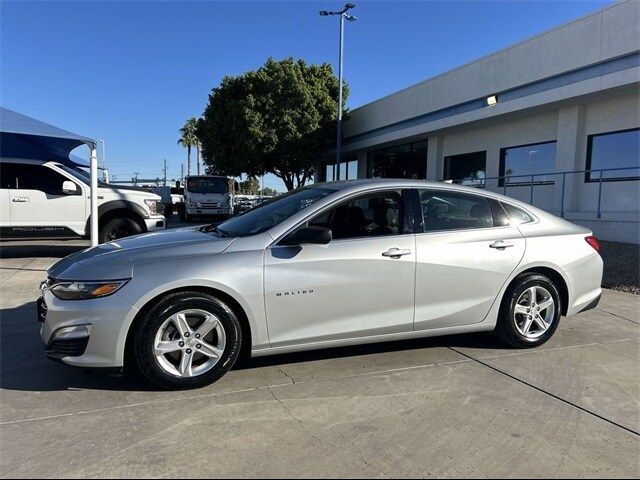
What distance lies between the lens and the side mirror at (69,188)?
901 centimetres

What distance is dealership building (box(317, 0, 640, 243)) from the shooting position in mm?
11688

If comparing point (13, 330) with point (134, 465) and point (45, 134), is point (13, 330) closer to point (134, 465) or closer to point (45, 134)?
point (134, 465)

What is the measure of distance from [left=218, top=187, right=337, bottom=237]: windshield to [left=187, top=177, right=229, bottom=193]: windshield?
60.1ft

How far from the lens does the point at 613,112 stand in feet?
40.8

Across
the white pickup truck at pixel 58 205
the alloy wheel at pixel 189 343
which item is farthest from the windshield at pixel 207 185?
the alloy wheel at pixel 189 343

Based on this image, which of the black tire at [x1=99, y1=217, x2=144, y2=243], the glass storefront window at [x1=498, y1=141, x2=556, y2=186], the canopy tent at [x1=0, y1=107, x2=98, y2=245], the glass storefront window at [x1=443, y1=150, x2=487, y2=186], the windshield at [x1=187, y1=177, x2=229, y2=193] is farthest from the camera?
the windshield at [x1=187, y1=177, x2=229, y2=193]

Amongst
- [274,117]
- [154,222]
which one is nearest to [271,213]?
[154,222]

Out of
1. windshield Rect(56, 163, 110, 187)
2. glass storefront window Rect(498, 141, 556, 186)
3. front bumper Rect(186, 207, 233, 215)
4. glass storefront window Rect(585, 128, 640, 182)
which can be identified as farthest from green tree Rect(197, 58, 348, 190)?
windshield Rect(56, 163, 110, 187)

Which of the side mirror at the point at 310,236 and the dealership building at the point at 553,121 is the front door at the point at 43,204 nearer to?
the side mirror at the point at 310,236

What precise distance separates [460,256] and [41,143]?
27.9 ft

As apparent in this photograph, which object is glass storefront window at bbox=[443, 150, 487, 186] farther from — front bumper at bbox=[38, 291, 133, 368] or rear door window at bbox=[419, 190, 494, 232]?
front bumper at bbox=[38, 291, 133, 368]

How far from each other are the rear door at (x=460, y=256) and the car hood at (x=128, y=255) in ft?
5.39

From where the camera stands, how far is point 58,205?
9141 mm

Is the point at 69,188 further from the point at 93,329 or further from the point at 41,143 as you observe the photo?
the point at 93,329
